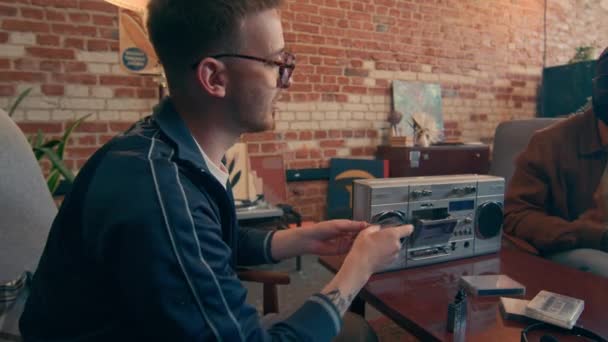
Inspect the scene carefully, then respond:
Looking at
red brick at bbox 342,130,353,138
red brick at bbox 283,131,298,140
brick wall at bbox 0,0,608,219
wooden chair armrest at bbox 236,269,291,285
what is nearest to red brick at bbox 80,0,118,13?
brick wall at bbox 0,0,608,219

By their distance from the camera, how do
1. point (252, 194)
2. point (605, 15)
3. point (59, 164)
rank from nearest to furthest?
point (59, 164) → point (252, 194) → point (605, 15)

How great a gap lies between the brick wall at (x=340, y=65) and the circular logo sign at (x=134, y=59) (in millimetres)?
66

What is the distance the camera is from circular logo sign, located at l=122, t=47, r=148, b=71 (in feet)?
9.51

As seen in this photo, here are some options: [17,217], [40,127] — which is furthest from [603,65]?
[40,127]

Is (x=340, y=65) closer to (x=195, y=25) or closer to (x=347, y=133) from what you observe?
(x=347, y=133)

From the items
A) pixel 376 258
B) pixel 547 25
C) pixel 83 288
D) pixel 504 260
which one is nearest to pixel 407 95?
pixel 547 25

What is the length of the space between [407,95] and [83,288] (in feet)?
11.8

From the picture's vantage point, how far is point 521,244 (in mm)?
1480

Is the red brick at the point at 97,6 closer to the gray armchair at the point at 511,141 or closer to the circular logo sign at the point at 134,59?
the circular logo sign at the point at 134,59

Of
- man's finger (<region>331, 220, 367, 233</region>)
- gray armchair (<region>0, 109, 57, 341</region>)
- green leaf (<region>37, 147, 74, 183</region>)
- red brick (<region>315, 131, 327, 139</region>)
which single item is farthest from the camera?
red brick (<region>315, 131, 327, 139</region>)

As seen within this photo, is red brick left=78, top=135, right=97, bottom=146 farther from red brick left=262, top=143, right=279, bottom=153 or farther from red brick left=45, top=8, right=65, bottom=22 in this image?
red brick left=262, top=143, right=279, bottom=153

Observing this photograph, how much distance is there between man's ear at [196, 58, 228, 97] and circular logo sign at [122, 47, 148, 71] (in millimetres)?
2310

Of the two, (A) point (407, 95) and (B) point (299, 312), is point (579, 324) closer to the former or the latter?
(B) point (299, 312)

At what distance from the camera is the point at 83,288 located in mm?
751
